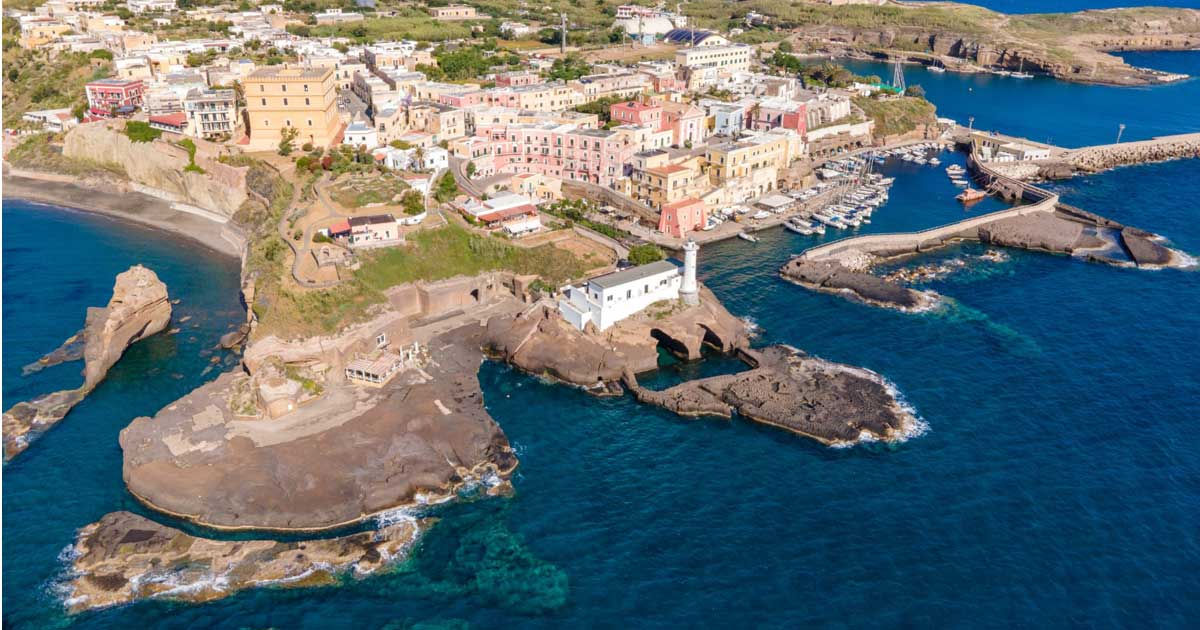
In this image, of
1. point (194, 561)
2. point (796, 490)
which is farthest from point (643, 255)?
point (194, 561)

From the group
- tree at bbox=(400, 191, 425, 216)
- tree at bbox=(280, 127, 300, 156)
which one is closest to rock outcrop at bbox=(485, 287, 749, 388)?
tree at bbox=(400, 191, 425, 216)

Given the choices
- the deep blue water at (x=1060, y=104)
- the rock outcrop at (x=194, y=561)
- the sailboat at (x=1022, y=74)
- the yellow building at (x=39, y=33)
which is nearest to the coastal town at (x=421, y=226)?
the rock outcrop at (x=194, y=561)

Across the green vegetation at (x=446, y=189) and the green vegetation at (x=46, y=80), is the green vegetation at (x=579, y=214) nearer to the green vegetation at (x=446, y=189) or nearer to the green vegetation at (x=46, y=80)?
the green vegetation at (x=446, y=189)

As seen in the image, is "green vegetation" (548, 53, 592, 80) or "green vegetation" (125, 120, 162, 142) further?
"green vegetation" (548, 53, 592, 80)

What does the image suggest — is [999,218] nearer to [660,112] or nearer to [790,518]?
[660,112]

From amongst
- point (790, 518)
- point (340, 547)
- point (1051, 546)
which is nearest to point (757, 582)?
point (790, 518)

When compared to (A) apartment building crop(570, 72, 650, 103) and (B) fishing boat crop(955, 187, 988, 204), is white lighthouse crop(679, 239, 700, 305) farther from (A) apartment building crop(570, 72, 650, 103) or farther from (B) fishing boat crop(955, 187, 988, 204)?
(A) apartment building crop(570, 72, 650, 103)

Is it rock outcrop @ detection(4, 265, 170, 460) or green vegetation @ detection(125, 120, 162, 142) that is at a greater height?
green vegetation @ detection(125, 120, 162, 142)

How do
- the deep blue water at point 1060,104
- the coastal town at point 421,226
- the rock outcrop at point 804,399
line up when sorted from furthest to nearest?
1. the deep blue water at point 1060,104
2. the rock outcrop at point 804,399
3. the coastal town at point 421,226
